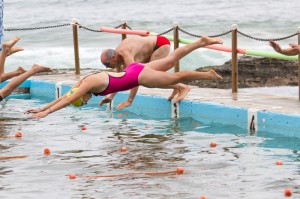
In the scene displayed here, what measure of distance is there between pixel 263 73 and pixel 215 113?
5442mm

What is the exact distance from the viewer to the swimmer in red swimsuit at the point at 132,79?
473 inches

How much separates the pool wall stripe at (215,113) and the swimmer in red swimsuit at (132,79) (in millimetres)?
786

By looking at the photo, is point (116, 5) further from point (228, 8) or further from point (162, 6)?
point (228, 8)

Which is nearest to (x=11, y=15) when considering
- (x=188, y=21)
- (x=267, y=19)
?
(x=188, y=21)

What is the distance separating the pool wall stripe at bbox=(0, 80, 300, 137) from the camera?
40.4 feet

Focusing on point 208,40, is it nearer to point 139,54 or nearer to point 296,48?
point 139,54

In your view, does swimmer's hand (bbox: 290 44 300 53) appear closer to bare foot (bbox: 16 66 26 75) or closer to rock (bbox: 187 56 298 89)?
bare foot (bbox: 16 66 26 75)

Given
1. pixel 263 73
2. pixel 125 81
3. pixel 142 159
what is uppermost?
pixel 125 81

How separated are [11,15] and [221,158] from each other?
35.3m

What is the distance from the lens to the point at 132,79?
12.5 metres

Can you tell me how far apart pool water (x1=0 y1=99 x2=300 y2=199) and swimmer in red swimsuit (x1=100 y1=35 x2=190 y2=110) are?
0.47 metres

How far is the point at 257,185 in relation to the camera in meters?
9.22

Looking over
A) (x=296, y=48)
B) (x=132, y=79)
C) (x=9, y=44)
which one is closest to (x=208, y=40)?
(x=132, y=79)

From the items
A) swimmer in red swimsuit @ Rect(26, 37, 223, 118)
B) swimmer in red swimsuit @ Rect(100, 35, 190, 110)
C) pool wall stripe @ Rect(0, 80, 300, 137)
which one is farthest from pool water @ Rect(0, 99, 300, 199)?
swimmer in red swimsuit @ Rect(26, 37, 223, 118)
